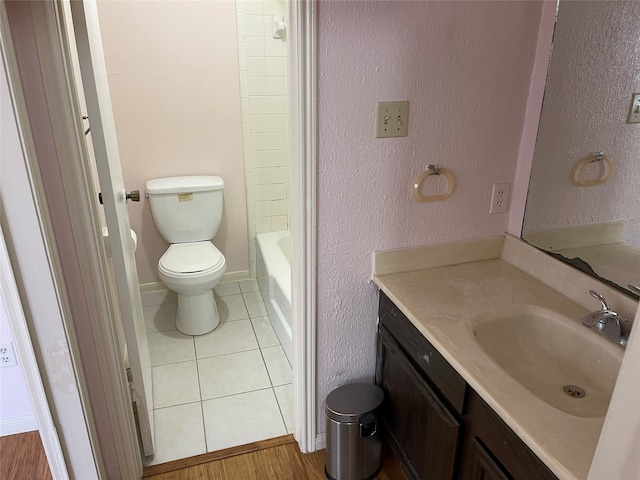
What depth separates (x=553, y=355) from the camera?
4.48ft

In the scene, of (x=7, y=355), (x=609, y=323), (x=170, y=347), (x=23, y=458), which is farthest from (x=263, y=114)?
(x=609, y=323)

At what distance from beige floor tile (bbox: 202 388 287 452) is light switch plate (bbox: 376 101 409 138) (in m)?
1.31

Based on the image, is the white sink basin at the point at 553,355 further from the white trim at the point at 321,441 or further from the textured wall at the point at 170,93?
the textured wall at the point at 170,93

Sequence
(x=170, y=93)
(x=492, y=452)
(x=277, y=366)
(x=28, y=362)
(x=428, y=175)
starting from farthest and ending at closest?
(x=170, y=93) < (x=277, y=366) < (x=428, y=175) < (x=28, y=362) < (x=492, y=452)

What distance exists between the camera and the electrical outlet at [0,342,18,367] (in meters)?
1.78

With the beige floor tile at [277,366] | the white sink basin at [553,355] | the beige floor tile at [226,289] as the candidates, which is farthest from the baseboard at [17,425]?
the white sink basin at [553,355]

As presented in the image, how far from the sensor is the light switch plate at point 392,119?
4.86 ft

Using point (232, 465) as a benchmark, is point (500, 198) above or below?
above

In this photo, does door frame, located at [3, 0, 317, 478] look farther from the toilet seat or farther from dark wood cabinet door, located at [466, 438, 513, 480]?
the toilet seat

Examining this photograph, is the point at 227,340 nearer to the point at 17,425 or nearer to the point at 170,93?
the point at 17,425

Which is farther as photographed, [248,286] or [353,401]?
[248,286]

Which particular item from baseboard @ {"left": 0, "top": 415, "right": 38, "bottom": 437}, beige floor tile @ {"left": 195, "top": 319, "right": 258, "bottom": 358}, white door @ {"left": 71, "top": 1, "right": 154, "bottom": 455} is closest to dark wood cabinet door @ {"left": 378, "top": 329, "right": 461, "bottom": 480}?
white door @ {"left": 71, "top": 1, "right": 154, "bottom": 455}

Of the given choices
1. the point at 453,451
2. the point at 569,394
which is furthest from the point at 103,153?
the point at 569,394

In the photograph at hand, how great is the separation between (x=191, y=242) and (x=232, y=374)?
3.23ft
